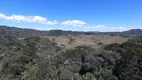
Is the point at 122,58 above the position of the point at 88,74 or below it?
above

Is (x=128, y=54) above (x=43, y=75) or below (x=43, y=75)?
above

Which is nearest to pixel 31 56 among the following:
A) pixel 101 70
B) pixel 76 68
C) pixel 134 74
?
pixel 76 68

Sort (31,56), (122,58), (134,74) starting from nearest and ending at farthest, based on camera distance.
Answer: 1. (134,74)
2. (122,58)
3. (31,56)

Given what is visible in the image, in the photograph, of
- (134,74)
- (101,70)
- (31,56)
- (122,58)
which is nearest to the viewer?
(134,74)

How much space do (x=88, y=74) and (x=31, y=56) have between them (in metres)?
14.4

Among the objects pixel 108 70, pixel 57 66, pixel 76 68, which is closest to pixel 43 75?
pixel 57 66

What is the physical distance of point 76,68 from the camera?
915 inches

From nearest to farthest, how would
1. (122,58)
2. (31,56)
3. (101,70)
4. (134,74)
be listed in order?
(134,74) → (101,70) → (122,58) → (31,56)

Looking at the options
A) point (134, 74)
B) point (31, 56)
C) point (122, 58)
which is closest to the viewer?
point (134, 74)

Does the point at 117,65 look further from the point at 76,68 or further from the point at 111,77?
the point at 76,68

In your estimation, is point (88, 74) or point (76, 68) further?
point (76, 68)

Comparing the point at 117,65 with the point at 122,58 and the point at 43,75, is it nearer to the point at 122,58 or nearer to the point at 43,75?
the point at 122,58

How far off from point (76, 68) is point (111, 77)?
13.8ft

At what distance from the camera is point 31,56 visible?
3331cm
